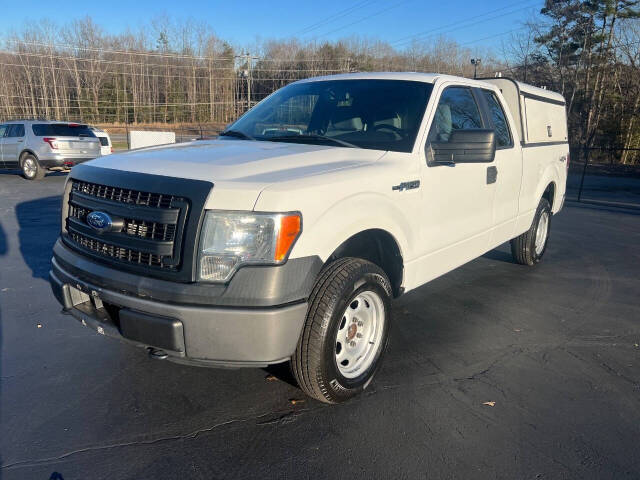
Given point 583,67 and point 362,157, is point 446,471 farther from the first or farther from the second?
point 583,67

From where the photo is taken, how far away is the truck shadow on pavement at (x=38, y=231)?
607 cm

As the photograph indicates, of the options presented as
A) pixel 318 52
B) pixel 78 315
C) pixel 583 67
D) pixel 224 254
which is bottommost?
pixel 78 315

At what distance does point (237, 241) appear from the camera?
2475 millimetres

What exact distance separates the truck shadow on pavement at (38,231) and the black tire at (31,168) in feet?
15.1

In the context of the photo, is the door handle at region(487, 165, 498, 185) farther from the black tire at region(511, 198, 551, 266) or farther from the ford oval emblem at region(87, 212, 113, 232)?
the ford oval emblem at region(87, 212, 113, 232)

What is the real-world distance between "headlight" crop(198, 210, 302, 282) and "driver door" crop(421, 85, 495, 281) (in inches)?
60.2

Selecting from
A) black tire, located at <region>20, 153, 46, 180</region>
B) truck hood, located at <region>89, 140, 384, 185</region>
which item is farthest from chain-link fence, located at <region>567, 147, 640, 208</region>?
black tire, located at <region>20, 153, 46, 180</region>

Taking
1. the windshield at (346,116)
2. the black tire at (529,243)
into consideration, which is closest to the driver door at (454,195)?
the windshield at (346,116)

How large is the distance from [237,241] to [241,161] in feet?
2.22

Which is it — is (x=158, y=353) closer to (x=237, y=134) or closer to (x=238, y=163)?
(x=238, y=163)

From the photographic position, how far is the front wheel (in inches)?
600

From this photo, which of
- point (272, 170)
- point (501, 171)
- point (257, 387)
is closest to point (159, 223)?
point (272, 170)

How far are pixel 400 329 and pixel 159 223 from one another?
246 cm

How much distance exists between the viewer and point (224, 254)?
247 cm
